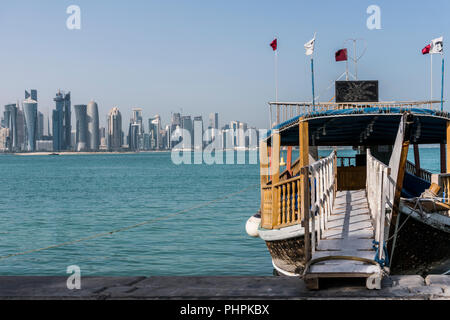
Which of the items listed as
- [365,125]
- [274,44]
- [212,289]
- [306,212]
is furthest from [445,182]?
[212,289]

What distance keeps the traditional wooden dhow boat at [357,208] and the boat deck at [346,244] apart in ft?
0.04

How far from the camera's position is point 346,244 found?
892 centimetres

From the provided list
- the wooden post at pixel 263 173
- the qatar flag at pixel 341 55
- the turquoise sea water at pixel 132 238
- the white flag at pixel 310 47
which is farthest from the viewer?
the turquoise sea water at pixel 132 238

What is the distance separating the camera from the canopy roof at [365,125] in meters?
13.3

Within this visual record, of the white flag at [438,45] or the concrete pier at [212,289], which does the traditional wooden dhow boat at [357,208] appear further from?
the white flag at [438,45]

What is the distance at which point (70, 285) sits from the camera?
22.2 ft

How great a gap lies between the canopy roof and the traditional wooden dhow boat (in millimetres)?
28

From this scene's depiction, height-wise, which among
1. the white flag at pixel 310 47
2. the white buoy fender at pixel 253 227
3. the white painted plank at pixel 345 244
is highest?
the white flag at pixel 310 47

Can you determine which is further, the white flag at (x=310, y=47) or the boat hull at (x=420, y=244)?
the white flag at (x=310, y=47)

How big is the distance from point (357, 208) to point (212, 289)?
789 centimetres

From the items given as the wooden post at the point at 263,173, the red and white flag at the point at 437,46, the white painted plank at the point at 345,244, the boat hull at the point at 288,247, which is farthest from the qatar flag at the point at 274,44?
the white painted plank at the point at 345,244

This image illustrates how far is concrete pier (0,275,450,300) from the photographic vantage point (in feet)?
20.2

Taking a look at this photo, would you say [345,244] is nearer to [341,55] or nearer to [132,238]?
[341,55]
